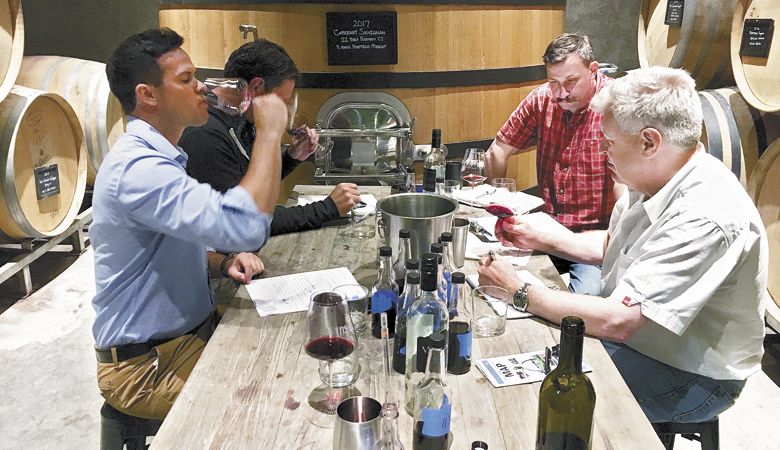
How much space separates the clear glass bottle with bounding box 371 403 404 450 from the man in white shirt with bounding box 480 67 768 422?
2.68ft

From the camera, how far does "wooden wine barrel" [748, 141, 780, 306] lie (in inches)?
131

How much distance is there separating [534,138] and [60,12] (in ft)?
17.2

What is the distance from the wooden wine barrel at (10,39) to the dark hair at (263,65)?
1742 millimetres

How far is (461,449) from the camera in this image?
1.41m

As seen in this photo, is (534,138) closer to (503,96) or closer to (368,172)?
(503,96)

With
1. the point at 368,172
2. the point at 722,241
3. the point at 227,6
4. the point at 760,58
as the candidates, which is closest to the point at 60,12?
the point at 227,6

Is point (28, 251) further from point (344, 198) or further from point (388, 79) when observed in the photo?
point (344, 198)

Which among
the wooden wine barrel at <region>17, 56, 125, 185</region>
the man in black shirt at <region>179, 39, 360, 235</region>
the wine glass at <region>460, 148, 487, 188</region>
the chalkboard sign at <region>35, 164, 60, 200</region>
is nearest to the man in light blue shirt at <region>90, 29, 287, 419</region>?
the man in black shirt at <region>179, 39, 360, 235</region>

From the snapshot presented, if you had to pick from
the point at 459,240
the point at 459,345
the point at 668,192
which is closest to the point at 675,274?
the point at 668,192

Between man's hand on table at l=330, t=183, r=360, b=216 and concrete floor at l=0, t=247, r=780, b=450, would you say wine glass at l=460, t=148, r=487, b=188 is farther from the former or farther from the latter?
concrete floor at l=0, t=247, r=780, b=450

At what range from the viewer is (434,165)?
3.34 metres

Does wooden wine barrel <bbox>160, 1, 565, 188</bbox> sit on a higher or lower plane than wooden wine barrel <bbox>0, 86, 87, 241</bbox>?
higher

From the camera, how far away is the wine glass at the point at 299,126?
3.44m

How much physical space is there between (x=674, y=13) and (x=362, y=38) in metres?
1.88
